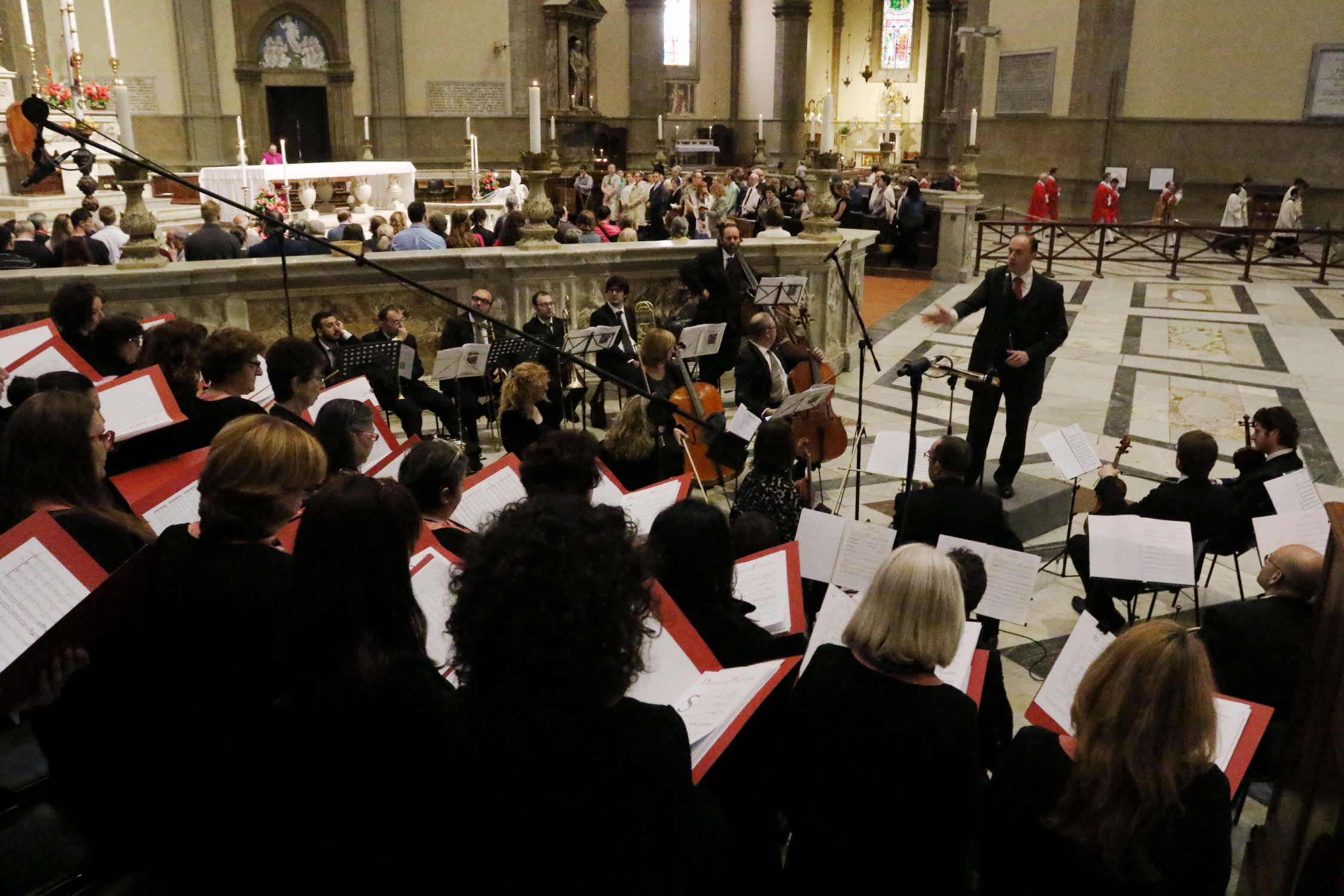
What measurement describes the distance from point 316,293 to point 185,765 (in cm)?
590

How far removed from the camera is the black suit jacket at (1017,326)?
6141 mm

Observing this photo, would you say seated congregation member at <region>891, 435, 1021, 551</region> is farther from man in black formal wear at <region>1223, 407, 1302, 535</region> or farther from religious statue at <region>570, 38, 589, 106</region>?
religious statue at <region>570, 38, 589, 106</region>

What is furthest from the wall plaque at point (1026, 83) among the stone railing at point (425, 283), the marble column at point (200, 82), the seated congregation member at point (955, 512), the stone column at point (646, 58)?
the seated congregation member at point (955, 512)

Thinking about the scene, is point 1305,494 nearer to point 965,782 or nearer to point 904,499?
point 904,499

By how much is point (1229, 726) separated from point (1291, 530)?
1598 millimetres

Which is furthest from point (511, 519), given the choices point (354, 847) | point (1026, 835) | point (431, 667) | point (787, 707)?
point (1026, 835)

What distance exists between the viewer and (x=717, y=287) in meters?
8.13

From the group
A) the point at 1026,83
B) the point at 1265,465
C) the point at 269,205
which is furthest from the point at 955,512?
the point at 1026,83

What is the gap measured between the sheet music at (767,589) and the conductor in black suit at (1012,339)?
3298 millimetres

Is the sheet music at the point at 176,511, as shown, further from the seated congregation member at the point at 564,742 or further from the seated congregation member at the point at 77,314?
the seated congregation member at the point at 77,314

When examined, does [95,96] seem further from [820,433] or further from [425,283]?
[820,433]

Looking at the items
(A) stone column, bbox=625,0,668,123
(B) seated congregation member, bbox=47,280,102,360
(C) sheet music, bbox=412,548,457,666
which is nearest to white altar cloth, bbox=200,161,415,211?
(B) seated congregation member, bbox=47,280,102,360

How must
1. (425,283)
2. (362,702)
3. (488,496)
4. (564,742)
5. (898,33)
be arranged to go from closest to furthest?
(564,742) → (362,702) → (488,496) → (425,283) → (898,33)

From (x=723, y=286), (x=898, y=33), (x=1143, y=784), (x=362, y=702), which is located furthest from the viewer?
(x=898, y=33)
